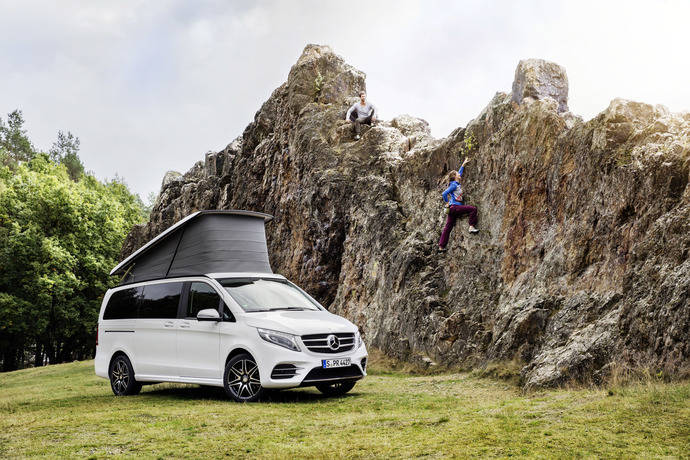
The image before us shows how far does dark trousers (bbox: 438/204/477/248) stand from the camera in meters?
17.2

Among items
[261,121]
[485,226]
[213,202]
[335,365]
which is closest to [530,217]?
[485,226]

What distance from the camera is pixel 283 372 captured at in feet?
33.2

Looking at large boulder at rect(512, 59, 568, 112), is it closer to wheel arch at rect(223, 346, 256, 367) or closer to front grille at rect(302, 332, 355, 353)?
front grille at rect(302, 332, 355, 353)

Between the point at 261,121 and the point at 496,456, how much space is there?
27.3 meters

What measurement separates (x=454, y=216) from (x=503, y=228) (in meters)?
1.97

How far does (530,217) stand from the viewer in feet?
50.1

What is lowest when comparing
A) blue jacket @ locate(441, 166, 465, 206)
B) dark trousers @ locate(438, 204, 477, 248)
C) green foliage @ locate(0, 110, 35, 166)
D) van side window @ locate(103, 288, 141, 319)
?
van side window @ locate(103, 288, 141, 319)

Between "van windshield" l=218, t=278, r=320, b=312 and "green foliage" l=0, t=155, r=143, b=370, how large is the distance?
29229 mm

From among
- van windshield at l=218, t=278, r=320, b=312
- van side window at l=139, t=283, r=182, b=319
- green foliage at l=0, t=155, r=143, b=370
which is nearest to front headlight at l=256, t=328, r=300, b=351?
van windshield at l=218, t=278, r=320, b=312

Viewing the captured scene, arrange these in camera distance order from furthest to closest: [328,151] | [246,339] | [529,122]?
[328,151], [529,122], [246,339]

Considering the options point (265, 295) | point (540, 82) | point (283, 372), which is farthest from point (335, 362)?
point (540, 82)

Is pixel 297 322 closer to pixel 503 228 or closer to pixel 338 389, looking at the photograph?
pixel 338 389

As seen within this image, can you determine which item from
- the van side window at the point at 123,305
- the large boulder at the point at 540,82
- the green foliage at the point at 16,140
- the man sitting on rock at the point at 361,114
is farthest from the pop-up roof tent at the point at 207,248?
the green foliage at the point at 16,140

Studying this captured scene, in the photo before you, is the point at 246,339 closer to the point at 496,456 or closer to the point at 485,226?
the point at 496,456
